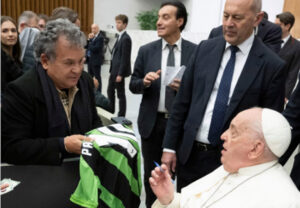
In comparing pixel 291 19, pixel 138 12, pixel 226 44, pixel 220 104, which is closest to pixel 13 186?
pixel 220 104

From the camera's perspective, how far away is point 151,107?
2.66 m

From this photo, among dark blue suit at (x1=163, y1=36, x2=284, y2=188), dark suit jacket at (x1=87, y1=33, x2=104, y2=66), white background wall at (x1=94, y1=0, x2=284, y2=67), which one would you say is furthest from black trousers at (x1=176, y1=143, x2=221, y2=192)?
white background wall at (x1=94, y1=0, x2=284, y2=67)

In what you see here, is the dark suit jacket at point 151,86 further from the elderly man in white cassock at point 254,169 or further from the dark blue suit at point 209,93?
the elderly man in white cassock at point 254,169

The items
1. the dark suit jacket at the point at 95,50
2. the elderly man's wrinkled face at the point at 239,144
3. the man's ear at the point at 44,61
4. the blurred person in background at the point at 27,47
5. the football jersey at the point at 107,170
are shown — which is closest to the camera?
the elderly man's wrinkled face at the point at 239,144

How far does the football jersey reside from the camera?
1511 millimetres

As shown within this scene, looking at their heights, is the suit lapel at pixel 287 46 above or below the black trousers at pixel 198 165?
above

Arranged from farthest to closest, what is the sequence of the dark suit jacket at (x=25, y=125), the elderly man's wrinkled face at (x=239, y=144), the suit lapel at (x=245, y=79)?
the suit lapel at (x=245, y=79), the dark suit jacket at (x=25, y=125), the elderly man's wrinkled face at (x=239, y=144)

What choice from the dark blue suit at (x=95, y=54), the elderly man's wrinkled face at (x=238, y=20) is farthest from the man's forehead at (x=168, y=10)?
the dark blue suit at (x=95, y=54)

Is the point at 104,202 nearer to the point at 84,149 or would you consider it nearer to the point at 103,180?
the point at 103,180

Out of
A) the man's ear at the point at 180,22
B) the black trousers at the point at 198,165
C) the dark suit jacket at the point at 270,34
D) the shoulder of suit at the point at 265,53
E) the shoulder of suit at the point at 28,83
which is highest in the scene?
the man's ear at the point at 180,22

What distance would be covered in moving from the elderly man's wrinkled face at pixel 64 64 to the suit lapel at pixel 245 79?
3.05 feet

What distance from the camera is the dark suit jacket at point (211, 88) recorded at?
1.87 meters

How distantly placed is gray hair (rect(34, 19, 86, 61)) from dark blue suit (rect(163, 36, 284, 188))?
0.80 m

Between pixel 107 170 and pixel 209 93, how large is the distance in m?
0.80
